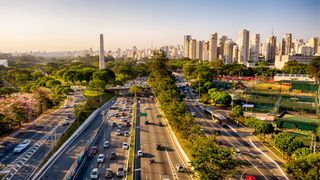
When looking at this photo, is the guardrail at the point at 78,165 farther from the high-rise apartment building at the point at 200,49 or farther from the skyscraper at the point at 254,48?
the high-rise apartment building at the point at 200,49

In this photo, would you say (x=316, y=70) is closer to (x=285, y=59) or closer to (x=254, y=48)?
(x=285, y=59)

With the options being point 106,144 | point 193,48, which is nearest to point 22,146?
point 106,144

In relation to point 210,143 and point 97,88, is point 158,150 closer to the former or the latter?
point 210,143

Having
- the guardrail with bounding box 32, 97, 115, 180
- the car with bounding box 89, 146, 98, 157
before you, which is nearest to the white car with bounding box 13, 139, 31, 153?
the guardrail with bounding box 32, 97, 115, 180

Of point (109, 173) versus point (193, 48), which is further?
point (193, 48)

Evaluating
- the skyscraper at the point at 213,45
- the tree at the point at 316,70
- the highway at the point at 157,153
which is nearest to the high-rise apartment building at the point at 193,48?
the skyscraper at the point at 213,45

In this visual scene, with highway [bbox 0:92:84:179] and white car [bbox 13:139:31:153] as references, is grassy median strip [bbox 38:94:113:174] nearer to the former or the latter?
highway [bbox 0:92:84:179]
